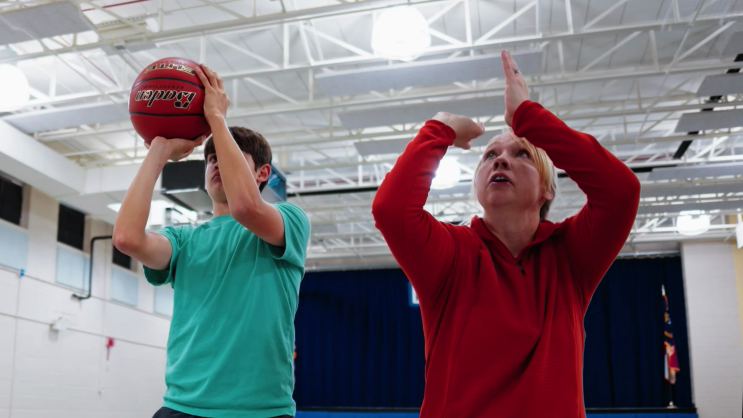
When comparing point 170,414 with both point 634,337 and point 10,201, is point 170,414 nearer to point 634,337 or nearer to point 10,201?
point 10,201

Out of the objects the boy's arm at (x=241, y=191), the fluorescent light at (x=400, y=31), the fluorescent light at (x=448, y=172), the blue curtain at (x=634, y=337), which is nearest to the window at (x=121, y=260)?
the fluorescent light at (x=448, y=172)

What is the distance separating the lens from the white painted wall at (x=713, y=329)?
525 inches

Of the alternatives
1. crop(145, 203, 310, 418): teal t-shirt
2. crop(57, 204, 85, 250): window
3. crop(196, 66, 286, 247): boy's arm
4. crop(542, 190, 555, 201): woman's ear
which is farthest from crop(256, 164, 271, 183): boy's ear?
crop(57, 204, 85, 250): window

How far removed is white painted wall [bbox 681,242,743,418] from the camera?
43.7 feet

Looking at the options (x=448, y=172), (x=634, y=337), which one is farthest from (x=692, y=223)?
(x=448, y=172)

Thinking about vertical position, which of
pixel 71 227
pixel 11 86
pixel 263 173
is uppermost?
pixel 11 86

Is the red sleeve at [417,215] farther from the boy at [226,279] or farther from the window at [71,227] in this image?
the window at [71,227]

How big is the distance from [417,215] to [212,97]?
2.65ft

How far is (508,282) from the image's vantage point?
1.41 metres

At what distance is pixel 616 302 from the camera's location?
586 inches

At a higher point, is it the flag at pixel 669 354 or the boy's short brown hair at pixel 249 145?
the boy's short brown hair at pixel 249 145

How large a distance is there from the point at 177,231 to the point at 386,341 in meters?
14.1

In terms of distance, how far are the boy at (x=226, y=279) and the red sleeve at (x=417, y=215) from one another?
0.49 metres

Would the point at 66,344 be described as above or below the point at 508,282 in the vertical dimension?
below
